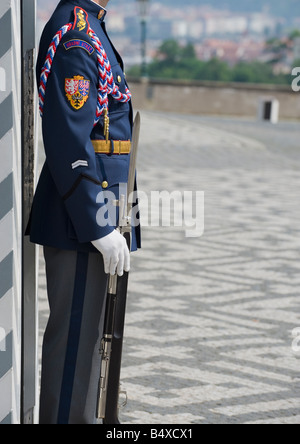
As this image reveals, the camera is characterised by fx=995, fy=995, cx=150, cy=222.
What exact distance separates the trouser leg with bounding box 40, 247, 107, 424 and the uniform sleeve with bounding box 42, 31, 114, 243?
17 centimetres

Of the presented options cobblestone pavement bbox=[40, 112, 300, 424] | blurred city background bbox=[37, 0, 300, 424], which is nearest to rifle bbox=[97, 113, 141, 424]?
blurred city background bbox=[37, 0, 300, 424]

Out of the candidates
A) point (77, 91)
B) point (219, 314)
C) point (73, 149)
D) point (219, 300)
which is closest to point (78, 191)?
point (73, 149)

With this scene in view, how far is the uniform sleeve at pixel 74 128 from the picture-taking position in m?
2.77

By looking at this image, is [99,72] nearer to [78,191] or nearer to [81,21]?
[81,21]

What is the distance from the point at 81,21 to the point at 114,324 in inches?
35.6

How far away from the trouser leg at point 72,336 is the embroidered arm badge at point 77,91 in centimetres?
46

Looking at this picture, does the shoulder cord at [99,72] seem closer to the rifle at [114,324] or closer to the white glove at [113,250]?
the rifle at [114,324]

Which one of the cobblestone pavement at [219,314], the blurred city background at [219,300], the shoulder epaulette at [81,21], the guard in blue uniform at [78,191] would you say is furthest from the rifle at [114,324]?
the cobblestone pavement at [219,314]

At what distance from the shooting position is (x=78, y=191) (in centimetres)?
281

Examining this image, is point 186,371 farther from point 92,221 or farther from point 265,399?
point 92,221

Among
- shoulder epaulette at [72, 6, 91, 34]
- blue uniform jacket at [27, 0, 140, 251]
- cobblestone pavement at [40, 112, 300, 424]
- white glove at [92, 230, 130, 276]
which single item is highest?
shoulder epaulette at [72, 6, 91, 34]

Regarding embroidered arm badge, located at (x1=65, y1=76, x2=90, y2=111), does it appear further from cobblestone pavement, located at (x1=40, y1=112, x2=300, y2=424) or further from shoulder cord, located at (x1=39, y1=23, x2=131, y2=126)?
cobblestone pavement, located at (x1=40, y1=112, x2=300, y2=424)

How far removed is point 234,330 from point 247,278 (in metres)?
1.33

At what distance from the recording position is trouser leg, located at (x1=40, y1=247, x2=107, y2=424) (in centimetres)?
297
